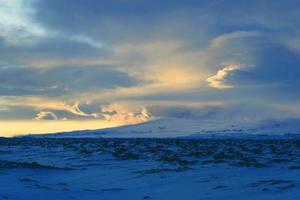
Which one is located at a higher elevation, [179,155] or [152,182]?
[179,155]

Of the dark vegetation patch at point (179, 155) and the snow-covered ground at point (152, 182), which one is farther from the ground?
the dark vegetation patch at point (179, 155)

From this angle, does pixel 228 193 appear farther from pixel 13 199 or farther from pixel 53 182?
pixel 53 182

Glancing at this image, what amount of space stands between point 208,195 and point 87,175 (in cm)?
1058

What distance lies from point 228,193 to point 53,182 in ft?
31.3

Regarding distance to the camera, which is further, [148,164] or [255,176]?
[148,164]

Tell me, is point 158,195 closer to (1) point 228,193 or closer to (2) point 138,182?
(1) point 228,193

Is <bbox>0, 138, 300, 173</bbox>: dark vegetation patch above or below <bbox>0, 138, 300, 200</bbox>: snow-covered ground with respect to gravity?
above

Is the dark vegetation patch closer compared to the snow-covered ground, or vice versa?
the snow-covered ground

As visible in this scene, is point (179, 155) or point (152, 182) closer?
point (152, 182)

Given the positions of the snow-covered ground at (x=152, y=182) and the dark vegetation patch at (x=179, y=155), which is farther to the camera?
the dark vegetation patch at (x=179, y=155)

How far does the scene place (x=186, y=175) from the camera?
25.6 meters

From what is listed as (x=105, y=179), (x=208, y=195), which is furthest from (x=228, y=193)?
(x=105, y=179)

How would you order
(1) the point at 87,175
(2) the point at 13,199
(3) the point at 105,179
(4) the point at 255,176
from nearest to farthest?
(2) the point at 13,199, (4) the point at 255,176, (3) the point at 105,179, (1) the point at 87,175

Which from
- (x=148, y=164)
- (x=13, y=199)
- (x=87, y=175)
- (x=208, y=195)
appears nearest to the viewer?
(x=13, y=199)
